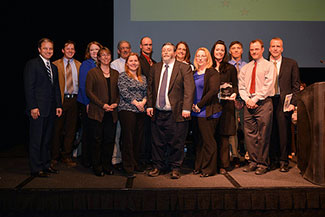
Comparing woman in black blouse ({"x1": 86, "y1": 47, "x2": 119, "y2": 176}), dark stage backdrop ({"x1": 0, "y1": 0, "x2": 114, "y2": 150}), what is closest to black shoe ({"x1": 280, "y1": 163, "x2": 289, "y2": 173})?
woman in black blouse ({"x1": 86, "y1": 47, "x2": 119, "y2": 176})

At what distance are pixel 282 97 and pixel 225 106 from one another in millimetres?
603

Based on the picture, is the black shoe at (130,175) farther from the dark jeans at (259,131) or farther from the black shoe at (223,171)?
the dark jeans at (259,131)

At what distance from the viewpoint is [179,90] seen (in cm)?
304

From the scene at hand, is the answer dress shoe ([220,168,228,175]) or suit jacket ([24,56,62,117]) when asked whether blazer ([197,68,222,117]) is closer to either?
dress shoe ([220,168,228,175])

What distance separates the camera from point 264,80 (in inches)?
124

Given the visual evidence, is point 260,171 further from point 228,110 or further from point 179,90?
point 179,90

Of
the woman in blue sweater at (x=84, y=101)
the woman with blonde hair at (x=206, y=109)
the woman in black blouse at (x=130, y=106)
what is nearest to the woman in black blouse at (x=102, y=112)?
the woman in black blouse at (x=130, y=106)

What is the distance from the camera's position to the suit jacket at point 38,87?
117 inches

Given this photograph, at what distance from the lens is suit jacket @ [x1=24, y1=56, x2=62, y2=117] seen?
117 inches

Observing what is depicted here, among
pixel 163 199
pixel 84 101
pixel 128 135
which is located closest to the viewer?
pixel 163 199

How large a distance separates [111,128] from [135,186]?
28.2 inches

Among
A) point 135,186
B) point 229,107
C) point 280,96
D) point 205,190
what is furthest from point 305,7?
point 135,186

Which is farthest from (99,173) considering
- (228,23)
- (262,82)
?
(228,23)

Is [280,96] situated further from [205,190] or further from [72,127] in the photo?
[72,127]
